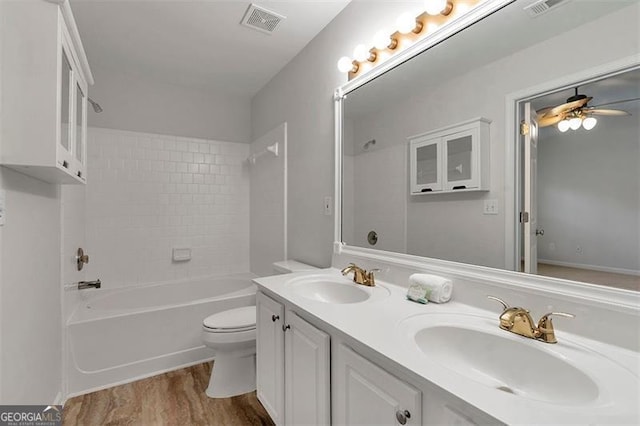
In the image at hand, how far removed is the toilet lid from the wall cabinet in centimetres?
137

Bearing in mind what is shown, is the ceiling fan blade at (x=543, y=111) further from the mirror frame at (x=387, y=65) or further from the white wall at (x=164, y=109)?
the white wall at (x=164, y=109)

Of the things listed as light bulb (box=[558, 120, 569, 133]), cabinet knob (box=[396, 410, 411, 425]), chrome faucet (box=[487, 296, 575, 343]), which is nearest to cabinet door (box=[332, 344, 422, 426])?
cabinet knob (box=[396, 410, 411, 425])

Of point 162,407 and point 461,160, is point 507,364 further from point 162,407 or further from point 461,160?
point 162,407

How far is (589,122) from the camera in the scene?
88 centimetres

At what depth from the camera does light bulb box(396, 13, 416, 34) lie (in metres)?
1.38

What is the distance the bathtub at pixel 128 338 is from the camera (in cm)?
195

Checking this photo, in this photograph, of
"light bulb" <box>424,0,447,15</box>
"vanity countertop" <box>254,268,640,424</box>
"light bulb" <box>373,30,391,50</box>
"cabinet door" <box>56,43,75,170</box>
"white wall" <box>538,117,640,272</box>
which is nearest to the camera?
"vanity countertop" <box>254,268,640,424</box>

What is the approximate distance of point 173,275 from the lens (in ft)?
9.73

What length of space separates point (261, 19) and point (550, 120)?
5.97 feet

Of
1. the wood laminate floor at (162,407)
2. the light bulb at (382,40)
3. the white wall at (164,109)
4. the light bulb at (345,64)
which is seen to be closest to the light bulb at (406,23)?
the light bulb at (382,40)

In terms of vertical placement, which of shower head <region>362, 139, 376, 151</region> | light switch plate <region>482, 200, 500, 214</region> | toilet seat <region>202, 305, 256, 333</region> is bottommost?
toilet seat <region>202, 305, 256, 333</region>

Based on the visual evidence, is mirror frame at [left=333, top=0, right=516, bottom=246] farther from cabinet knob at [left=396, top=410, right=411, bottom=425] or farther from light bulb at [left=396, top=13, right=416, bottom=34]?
cabinet knob at [left=396, top=410, right=411, bottom=425]

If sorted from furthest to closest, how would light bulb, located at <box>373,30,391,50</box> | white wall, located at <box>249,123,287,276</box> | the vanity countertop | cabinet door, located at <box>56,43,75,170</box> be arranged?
white wall, located at <box>249,123,287,276</box>
light bulb, located at <box>373,30,391,50</box>
cabinet door, located at <box>56,43,75,170</box>
the vanity countertop

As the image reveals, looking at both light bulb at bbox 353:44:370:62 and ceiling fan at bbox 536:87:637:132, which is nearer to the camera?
ceiling fan at bbox 536:87:637:132
